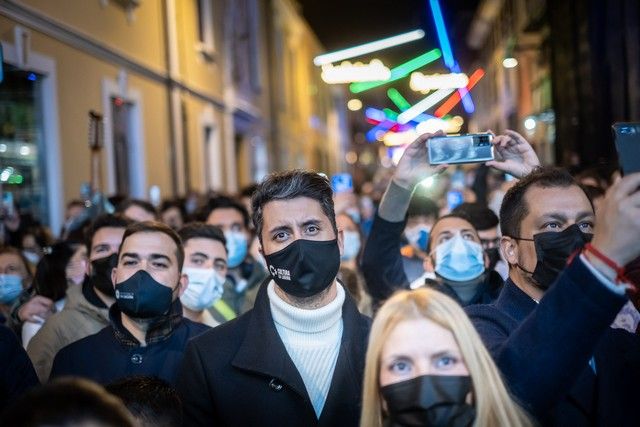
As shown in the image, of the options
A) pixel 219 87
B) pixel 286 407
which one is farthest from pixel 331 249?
pixel 219 87

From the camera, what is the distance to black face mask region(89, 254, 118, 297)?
5297 mm

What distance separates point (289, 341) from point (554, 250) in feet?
3.52

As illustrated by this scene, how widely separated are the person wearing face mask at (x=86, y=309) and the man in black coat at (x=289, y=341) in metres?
1.58

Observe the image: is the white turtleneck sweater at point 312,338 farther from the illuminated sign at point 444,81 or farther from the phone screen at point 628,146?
the illuminated sign at point 444,81

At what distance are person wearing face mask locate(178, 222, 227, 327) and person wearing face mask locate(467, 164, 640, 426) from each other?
2249 millimetres

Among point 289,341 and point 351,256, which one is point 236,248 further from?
point 289,341

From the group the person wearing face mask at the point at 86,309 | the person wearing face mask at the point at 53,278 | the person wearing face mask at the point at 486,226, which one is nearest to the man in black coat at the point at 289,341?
the person wearing face mask at the point at 86,309

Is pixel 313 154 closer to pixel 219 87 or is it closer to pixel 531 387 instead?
pixel 219 87

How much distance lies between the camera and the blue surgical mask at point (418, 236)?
751 centimetres

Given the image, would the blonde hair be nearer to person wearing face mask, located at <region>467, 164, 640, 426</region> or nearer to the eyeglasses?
person wearing face mask, located at <region>467, 164, 640, 426</region>

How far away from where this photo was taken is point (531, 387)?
269 centimetres

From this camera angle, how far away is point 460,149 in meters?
3.82

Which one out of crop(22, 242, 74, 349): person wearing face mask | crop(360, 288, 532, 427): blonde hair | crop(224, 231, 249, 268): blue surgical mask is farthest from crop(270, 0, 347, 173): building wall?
crop(360, 288, 532, 427): blonde hair

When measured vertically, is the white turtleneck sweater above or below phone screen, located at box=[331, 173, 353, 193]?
below
